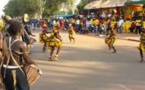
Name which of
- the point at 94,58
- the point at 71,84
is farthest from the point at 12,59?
the point at 94,58

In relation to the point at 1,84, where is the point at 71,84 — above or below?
below

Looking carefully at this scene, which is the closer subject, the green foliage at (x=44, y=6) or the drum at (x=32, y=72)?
the drum at (x=32, y=72)

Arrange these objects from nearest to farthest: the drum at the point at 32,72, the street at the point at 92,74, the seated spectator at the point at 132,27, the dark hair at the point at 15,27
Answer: the dark hair at the point at 15,27 < the drum at the point at 32,72 < the street at the point at 92,74 < the seated spectator at the point at 132,27

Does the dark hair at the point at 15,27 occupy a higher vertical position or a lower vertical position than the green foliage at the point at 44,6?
lower

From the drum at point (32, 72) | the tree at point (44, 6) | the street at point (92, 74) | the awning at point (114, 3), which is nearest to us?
the drum at point (32, 72)

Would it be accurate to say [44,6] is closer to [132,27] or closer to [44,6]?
[44,6]

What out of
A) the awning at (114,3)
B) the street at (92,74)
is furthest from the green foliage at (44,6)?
the street at (92,74)

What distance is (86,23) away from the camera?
3744 cm

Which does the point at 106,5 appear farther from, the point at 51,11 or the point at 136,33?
the point at 51,11

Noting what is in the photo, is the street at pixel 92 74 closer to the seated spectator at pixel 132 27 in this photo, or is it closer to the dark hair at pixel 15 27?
the dark hair at pixel 15 27

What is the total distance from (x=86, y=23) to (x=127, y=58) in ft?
75.3

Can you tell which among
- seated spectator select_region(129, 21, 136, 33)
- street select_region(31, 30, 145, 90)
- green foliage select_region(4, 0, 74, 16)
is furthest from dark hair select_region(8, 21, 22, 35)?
green foliage select_region(4, 0, 74, 16)

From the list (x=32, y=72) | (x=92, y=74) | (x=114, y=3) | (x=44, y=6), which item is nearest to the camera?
(x=32, y=72)

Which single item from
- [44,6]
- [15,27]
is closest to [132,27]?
→ [15,27]
